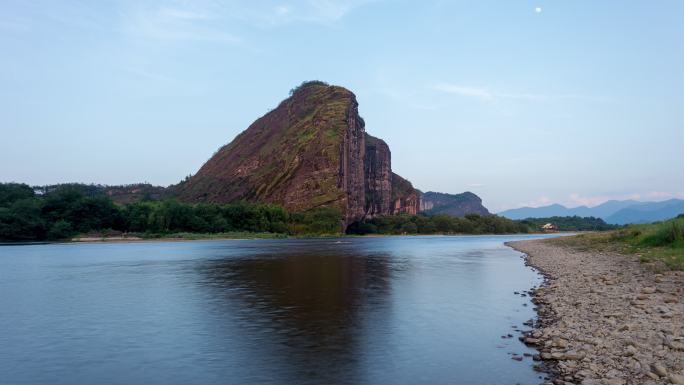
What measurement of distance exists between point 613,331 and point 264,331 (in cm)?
1271

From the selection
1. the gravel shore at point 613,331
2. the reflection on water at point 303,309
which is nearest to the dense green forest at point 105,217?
the reflection on water at point 303,309

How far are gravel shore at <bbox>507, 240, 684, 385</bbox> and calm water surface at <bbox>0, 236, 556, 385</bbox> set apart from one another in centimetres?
108

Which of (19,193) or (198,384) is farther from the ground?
(19,193)

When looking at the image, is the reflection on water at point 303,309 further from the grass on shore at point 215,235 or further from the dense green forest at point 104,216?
the grass on shore at point 215,235

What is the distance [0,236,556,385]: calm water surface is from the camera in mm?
13516

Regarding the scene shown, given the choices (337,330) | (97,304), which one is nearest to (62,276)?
(97,304)

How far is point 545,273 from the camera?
38.2 metres

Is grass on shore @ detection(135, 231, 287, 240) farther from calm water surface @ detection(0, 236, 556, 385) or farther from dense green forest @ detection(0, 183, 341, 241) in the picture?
calm water surface @ detection(0, 236, 556, 385)

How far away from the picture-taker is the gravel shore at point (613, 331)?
11820 millimetres

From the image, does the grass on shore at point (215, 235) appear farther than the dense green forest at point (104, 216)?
Yes

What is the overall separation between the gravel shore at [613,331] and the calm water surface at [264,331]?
3.53 ft

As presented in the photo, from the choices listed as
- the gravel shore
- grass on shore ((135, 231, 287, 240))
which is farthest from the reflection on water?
grass on shore ((135, 231, 287, 240))

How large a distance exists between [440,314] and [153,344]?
12.5 m

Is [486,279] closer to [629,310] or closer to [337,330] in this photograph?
[629,310]
